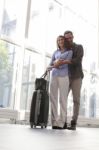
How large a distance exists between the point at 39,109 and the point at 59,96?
1.18 feet

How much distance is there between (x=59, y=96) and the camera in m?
3.35

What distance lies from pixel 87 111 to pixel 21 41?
8.19 feet

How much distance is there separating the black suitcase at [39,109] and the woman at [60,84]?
0.52ft

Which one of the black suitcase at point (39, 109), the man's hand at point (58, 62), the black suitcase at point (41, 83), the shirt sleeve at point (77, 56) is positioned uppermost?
the shirt sleeve at point (77, 56)

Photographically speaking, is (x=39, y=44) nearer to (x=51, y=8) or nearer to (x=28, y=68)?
(x=28, y=68)

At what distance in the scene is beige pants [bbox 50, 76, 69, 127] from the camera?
10.6 feet

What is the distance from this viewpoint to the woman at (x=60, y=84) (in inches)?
127

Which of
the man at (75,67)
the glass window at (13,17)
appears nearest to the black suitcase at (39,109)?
the man at (75,67)

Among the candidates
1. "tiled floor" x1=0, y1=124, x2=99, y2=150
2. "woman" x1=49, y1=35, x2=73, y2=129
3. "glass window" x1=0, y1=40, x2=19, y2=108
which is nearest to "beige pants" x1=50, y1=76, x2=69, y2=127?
"woman" x1=49, y1=35, x2=73, y2=129

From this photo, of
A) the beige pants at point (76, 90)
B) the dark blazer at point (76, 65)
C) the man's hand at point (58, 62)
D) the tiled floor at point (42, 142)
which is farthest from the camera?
the beige pants at point (76, 90)

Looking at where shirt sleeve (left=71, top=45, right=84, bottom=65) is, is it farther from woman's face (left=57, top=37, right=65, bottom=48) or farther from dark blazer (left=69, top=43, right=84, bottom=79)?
woman's face (left=57, top=37, right=65, bottom=48)

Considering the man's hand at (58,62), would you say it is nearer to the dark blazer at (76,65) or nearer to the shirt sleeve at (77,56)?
the shirt sleeve at (77,56)

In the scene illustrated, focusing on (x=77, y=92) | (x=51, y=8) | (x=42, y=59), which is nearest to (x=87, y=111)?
(x=42, y=59)

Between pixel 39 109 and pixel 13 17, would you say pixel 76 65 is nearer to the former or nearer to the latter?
pixel 39 109
